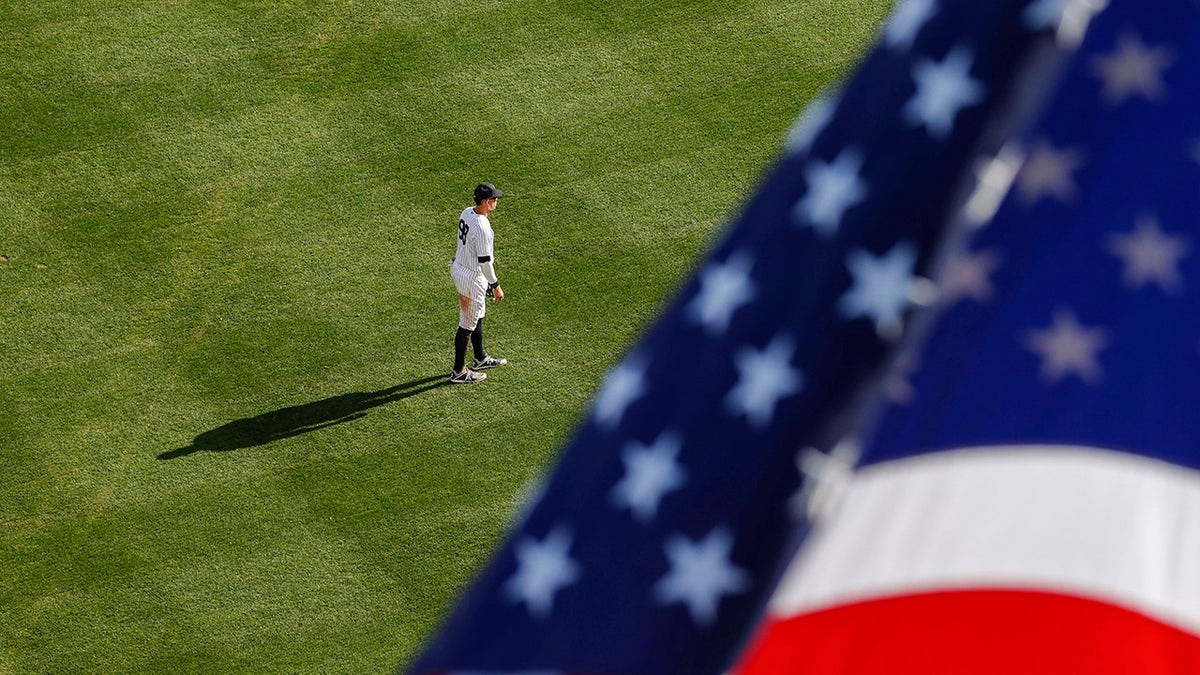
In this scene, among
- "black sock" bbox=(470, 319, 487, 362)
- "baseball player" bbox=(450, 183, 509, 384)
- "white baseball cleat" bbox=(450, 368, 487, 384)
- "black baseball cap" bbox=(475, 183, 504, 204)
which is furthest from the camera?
"white baseball cleat" bbox=(450, 368, 487, 384)

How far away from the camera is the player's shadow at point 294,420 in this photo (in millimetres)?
11062

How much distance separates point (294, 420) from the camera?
11.2m

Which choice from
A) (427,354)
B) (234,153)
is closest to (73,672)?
(427,354)

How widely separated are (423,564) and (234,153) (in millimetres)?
4706

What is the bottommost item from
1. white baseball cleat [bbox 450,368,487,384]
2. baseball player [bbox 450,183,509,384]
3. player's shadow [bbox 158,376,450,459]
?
player's shadow [bbox 158,376,450,459]

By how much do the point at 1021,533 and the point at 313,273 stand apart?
32.6 ft

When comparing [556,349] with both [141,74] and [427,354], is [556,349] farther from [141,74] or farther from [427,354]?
[141,74]

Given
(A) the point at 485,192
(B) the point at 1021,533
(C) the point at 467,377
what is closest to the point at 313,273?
(C) the point at 467,377

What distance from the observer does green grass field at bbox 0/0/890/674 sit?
33.2ft

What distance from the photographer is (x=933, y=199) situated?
3.17 meters

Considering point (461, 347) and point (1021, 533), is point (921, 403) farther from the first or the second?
point (461, 347)

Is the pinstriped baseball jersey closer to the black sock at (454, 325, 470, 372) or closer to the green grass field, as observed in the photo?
the black sock at (454, 325, 470, 372)

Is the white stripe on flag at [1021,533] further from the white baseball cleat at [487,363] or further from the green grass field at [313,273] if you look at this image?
the white baseball cleat at [487,363]

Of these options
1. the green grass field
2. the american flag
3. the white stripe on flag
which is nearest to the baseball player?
the green grass field
